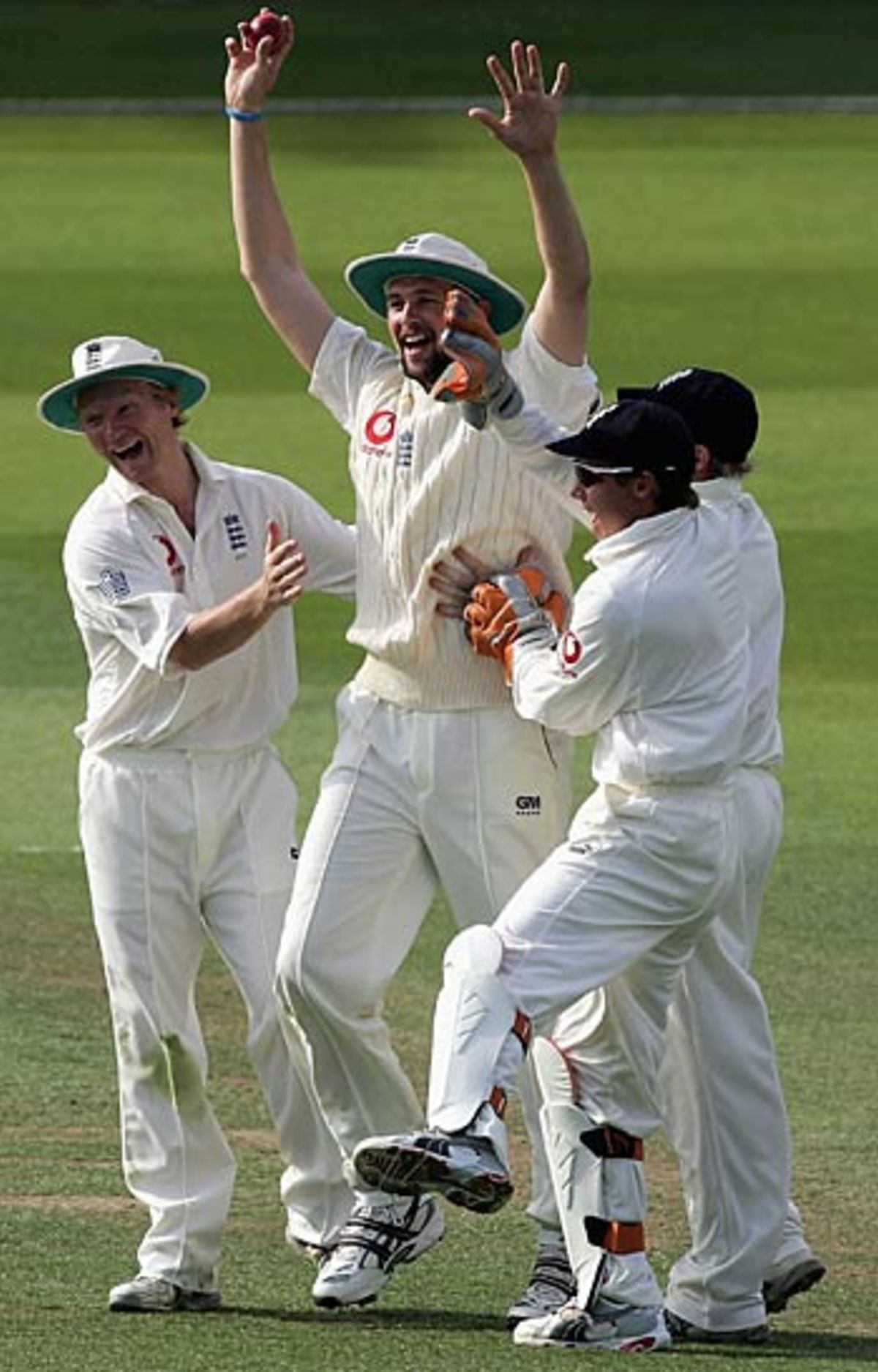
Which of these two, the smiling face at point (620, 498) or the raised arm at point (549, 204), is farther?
the raised arm at point (549, 204)

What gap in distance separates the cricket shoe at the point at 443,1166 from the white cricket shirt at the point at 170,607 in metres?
1.22

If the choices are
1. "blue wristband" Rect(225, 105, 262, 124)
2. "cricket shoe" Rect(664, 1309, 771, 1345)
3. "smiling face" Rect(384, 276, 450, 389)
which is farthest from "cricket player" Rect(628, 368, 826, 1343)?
"blue wristband" Rect(225, 105, 262, 124)

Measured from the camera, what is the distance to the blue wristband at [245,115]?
25.4 feet

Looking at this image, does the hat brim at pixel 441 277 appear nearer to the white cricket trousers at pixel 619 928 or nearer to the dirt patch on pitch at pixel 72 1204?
the white cricket trousers at pixel 619 928

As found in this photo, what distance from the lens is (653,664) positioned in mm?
6695

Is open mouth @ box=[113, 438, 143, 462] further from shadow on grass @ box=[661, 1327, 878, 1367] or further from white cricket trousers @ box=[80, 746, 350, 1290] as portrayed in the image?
shadow on grass @ box=[661, 1327, 878, 1367]

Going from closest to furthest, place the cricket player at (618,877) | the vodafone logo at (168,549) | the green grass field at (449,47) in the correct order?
1. the cricket player at (618,877)
2. the vodafone logo at (168,549)
3. the green grass field at (449,47)

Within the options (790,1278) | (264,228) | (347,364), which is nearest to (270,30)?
(264,228)

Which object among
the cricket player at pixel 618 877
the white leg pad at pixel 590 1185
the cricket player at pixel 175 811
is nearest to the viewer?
the cricket player at pixel 618 877

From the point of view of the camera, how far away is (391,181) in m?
25.1

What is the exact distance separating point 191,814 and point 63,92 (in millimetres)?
22224

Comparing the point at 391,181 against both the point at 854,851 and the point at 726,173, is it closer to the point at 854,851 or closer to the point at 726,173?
the point at 726,173

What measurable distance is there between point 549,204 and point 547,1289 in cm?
216

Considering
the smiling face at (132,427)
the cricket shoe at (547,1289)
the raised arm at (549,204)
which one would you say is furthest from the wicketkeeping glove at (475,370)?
the cricket shoe at (547,1289)
